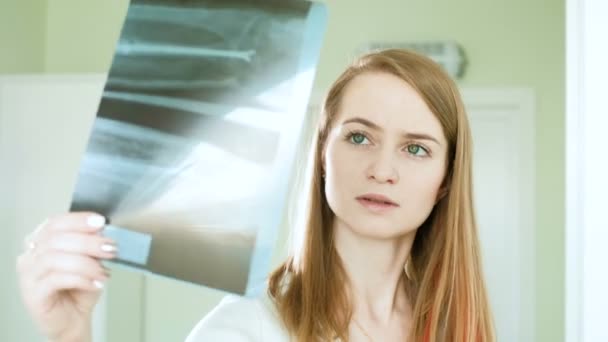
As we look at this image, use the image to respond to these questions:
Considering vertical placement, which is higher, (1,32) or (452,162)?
(1,32)

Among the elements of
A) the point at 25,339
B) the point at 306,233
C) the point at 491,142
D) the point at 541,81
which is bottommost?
the point at 25,339

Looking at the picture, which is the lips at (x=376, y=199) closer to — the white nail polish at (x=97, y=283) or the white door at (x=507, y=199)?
the white nail polish at (x=97, y=283)

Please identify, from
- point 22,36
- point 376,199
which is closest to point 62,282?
point 376,199

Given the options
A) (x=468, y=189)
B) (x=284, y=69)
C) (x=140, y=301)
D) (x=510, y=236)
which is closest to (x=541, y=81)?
(x=510, y=236)

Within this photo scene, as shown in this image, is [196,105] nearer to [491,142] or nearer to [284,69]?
[284,69]

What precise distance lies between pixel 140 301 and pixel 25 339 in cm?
48

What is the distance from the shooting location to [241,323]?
34.3 inches

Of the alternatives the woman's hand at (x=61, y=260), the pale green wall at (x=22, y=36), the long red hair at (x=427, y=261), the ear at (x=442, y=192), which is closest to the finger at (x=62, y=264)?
the woman's hand at (x=61, y=260)

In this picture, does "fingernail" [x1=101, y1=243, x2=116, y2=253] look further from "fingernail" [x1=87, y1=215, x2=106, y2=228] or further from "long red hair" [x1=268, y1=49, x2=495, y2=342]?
"long red hair" [x1=268, y1=49, x2=495, y2=342]

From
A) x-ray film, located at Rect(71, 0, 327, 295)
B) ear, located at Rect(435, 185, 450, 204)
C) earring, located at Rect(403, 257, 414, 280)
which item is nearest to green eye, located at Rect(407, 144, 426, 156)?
ear, located at Rect(435, 185, 450, 204)

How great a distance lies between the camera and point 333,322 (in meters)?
0.97

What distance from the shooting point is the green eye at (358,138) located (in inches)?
36.3
